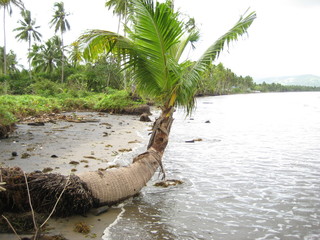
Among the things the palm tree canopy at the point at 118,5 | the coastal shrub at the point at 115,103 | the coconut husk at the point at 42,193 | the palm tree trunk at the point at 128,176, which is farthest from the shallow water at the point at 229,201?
the palm tree canopy at the point at 118,5

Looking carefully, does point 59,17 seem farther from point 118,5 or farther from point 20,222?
point 20,222

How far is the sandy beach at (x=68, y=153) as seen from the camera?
3713 millimetres

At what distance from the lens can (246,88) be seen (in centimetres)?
17225

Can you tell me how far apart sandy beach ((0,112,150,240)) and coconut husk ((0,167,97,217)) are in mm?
173

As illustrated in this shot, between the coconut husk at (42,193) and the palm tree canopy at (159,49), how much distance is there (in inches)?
103

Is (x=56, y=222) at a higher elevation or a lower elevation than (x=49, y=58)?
lower

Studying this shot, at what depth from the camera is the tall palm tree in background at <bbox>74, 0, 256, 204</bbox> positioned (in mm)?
4970

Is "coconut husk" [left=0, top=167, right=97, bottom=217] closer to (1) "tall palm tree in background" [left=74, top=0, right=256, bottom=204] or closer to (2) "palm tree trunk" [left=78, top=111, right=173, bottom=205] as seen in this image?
(2) "palm tree trunk" [left=78, top=111, right=173, bottom=205]

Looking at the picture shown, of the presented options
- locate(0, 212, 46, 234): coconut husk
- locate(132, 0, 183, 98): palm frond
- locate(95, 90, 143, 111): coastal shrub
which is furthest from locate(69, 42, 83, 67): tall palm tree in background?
locate(95, 90, 143, 111): coastal shrub

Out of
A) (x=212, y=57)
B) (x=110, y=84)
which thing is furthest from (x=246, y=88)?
(x=212, y=57)

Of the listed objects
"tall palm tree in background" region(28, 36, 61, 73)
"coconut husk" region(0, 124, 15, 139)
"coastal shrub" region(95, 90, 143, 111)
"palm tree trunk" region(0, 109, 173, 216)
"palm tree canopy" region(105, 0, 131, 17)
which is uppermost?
"palm tree canopy" region(105, 0, 131, 17)

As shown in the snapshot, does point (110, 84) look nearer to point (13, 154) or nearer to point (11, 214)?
point (13, 154)

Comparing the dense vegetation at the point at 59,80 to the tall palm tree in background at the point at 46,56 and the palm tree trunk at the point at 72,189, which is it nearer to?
the tall palm tree in background at the point at 46,56

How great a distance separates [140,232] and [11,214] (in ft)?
5.25
